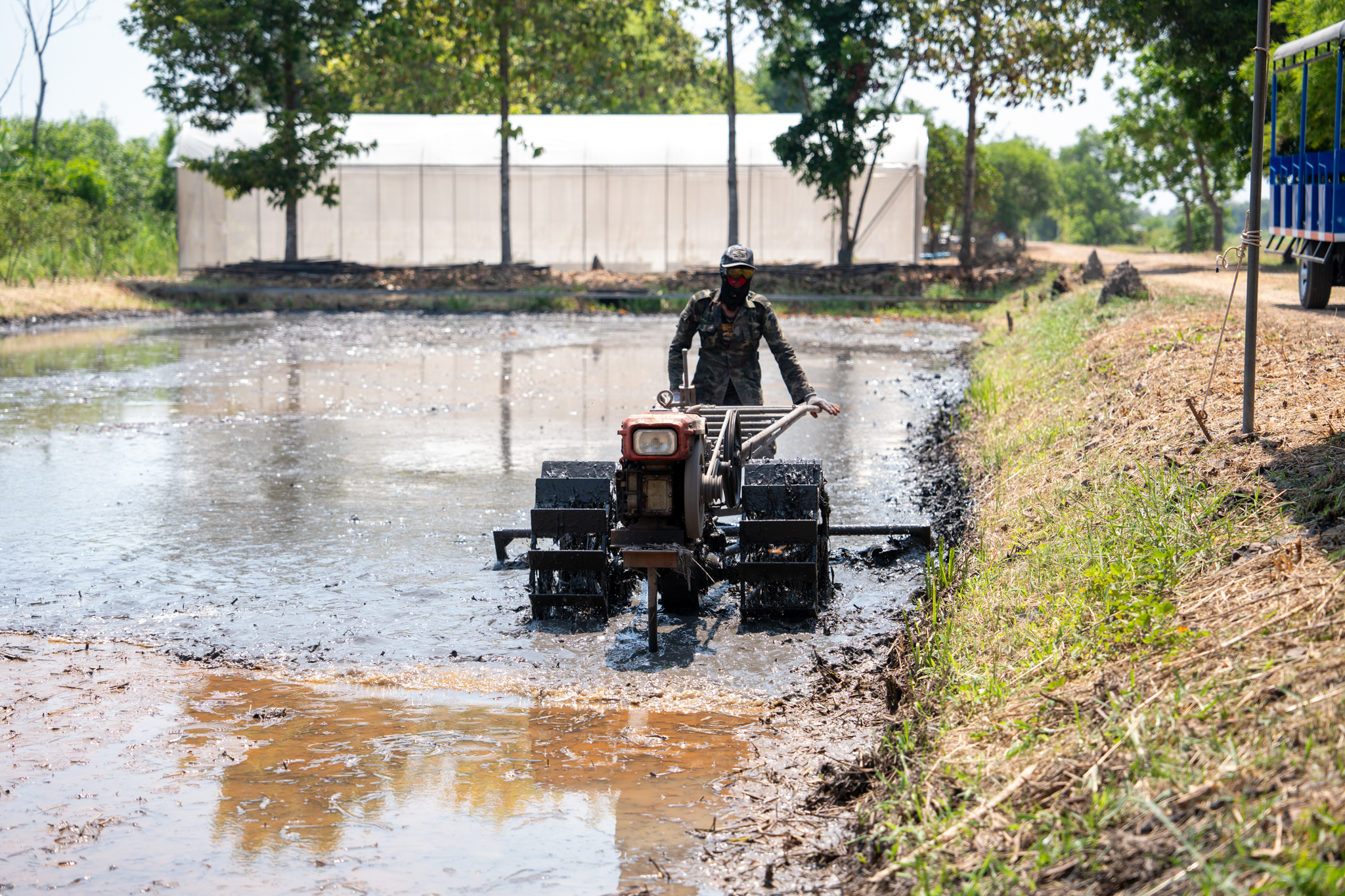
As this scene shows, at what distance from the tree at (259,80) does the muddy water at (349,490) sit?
53.0ft

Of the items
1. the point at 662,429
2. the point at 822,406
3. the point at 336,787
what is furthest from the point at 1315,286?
the point at 336,787

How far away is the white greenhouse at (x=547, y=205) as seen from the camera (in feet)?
133

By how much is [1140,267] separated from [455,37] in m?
20.3

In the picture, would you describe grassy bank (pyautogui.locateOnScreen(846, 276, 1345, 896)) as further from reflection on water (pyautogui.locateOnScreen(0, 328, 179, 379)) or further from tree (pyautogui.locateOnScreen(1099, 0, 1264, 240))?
tree (pyautogui.locateOnScreen(1099, 0, 1264, 240))

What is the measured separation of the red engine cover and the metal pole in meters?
2.96

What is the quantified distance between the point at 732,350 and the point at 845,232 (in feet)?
97.4

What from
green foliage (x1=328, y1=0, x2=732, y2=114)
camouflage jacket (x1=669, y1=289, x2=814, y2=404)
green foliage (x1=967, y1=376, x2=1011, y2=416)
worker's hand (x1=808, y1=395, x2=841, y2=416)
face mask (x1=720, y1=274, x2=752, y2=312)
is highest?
green foliage (x1=328, y1=0, x2=732, y2=114)

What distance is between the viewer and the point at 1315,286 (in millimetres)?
14672

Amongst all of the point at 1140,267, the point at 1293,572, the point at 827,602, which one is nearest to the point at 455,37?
the point at 1140,267

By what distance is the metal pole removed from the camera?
6.95m

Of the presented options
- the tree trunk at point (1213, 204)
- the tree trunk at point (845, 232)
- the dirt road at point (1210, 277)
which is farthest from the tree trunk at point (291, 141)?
the tree trunk at point (1213, 204)

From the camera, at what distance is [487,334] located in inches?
1057

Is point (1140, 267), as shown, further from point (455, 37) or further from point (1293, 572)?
point (1293, 572)

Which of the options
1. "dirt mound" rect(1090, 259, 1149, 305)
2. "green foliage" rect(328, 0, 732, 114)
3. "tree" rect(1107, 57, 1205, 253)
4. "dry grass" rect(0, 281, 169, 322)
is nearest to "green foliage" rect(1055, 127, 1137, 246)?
"tree" rect(1107, 57, 1205, 253)
